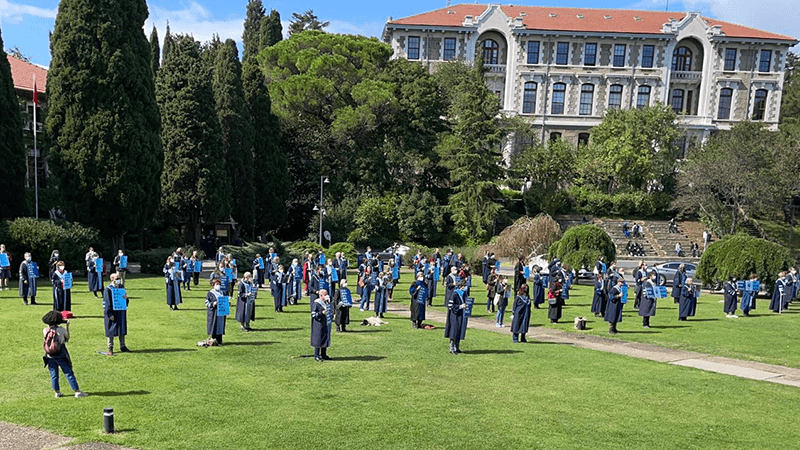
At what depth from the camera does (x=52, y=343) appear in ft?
33.1

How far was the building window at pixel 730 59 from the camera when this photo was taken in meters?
65.0

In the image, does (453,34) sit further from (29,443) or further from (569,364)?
(29,443)

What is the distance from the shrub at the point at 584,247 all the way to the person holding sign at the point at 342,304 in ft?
56.5

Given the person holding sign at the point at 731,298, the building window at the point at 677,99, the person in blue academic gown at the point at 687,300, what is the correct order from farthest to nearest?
1. the building window at the point at 677,99
2. the person holding sign at the point at 731,298
3. the person in blue academic gown at the point at 687,300

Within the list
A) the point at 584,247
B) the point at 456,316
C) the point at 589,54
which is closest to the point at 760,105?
the point at 589,54

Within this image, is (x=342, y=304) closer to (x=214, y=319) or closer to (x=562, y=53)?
(x=214, y=319)

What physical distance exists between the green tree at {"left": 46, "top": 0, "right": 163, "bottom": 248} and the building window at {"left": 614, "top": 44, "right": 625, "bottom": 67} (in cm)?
5006

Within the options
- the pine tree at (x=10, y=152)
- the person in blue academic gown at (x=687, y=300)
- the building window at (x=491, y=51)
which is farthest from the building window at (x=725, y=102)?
the pine tree at (x=10, y=152)

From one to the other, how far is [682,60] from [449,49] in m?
25.1

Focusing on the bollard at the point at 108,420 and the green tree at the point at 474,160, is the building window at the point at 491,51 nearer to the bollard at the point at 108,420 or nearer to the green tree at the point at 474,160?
the green tree at the point at 474,160

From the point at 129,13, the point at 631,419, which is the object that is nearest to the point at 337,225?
the point at 129,13

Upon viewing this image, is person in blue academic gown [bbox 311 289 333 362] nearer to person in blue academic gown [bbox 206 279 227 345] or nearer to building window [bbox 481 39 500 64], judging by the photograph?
person in blue academic gown [bbox 206 279 227 345]

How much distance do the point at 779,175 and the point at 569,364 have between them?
42.9 meters

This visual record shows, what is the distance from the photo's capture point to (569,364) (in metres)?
14.6
